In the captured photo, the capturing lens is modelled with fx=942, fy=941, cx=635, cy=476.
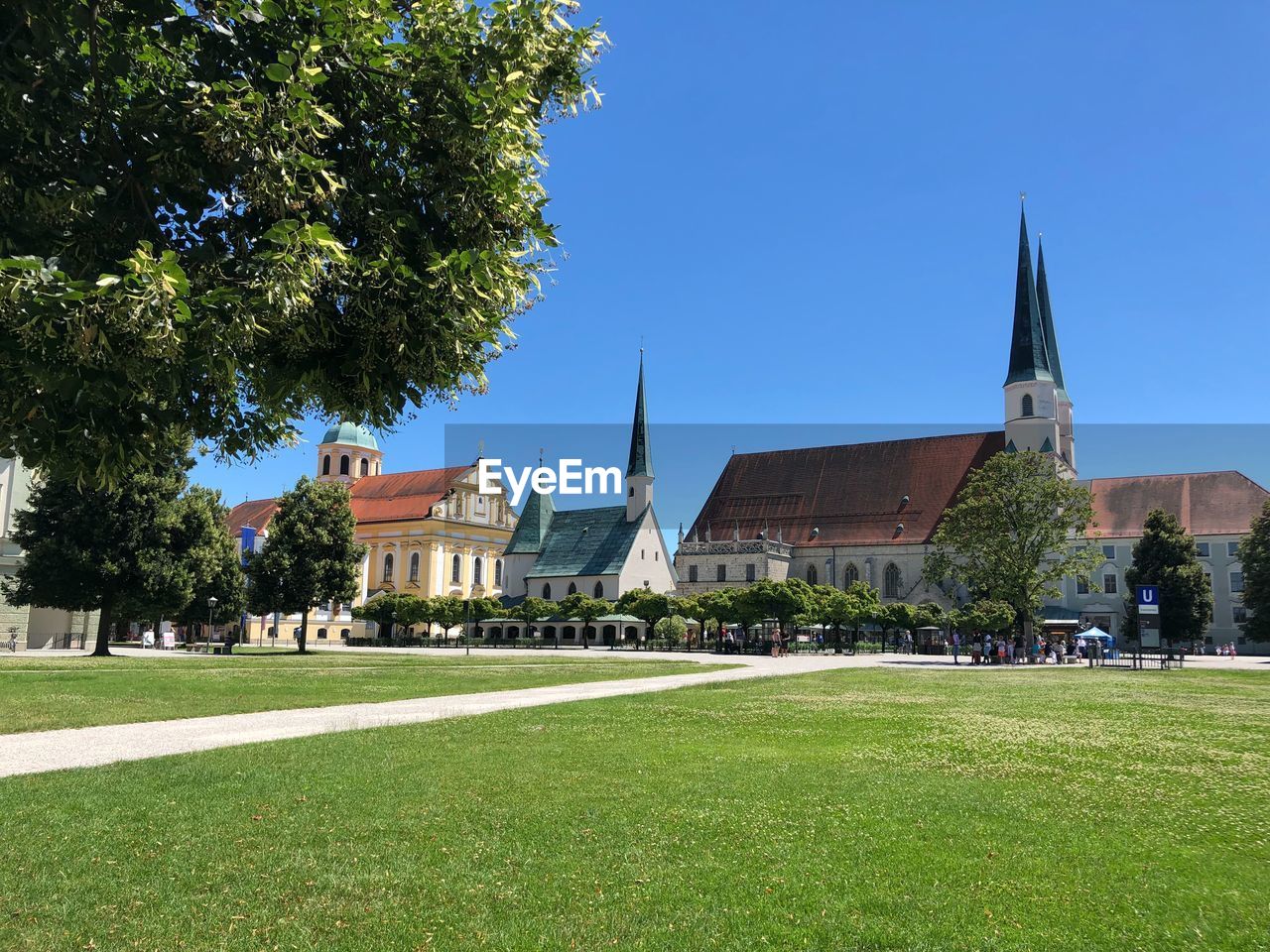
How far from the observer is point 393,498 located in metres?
104

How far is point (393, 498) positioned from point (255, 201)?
10300cm

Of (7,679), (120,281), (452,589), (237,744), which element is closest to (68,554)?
(7,679)

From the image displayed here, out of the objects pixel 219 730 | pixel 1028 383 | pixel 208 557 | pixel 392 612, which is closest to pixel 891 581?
pixel 1028 383

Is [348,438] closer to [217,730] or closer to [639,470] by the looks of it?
[639,470]

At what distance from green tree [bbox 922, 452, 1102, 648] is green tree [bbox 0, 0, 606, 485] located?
166 feet

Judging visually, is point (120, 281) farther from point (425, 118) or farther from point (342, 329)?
point (425, 118)

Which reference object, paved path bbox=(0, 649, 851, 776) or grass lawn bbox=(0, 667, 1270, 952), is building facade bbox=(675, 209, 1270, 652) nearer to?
paved path bbox=(0, 649, 851, 776)

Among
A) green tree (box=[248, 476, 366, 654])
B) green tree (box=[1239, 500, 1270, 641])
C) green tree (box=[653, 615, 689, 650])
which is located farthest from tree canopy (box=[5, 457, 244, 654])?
green tree (box=[1239, 500, 1270, 641])

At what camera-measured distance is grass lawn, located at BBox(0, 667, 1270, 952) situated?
578 centimetres

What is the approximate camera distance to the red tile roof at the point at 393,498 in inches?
3984

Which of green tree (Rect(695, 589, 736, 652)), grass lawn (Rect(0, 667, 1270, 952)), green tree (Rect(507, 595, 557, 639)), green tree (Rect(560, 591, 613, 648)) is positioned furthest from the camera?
green tree (Rect(507, 595, 557, 639))

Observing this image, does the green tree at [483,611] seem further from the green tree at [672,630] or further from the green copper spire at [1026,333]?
the green copper spire at [1026,333]

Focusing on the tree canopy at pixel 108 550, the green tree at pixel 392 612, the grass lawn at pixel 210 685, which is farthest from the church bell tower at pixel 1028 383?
the tree canopy at pixel 108 550

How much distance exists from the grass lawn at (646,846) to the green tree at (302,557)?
38334mm
